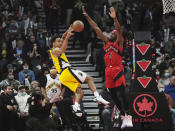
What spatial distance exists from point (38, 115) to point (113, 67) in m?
2.01

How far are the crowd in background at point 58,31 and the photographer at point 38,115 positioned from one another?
7.43ft

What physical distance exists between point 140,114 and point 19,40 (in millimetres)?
6588

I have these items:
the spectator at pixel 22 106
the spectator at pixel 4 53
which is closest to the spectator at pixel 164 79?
the spectator at pixel 22 106

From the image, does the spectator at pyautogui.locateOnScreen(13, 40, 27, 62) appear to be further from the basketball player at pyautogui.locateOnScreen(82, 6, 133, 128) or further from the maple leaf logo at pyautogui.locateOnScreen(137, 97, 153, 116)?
the basketball player at pyautogui.locateOnScreen(82, 6, 133, 128)

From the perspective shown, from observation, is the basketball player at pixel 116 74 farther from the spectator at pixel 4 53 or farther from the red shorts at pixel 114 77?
the spectator at pixel 4 53

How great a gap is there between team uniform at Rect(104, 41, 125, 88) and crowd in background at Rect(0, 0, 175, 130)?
130 inches

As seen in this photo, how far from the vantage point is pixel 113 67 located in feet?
31.8

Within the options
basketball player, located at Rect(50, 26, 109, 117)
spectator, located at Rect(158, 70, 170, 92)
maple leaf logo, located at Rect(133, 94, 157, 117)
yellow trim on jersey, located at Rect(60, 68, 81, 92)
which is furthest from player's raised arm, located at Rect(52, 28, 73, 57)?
spectator, located at Rect(158, 70, 170, 92)

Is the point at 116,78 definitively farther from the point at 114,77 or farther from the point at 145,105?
the point at 145,105

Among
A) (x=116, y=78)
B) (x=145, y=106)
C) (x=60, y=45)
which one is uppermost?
(x=60, y=45)

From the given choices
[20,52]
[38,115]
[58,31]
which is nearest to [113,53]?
[38,115]

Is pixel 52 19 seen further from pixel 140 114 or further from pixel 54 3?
pixel 140 114

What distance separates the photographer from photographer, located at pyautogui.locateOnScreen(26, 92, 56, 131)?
9984mm

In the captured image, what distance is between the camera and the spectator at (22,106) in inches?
468
